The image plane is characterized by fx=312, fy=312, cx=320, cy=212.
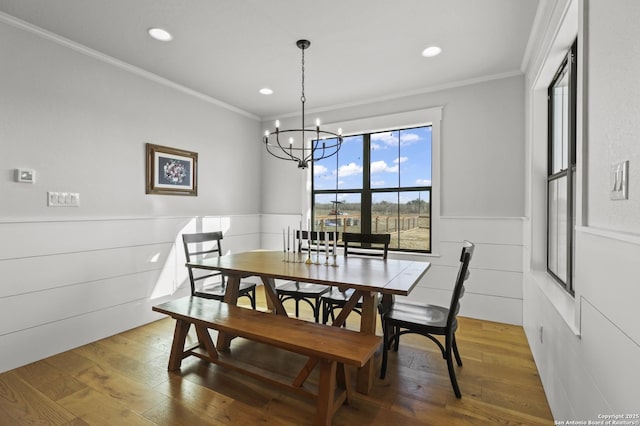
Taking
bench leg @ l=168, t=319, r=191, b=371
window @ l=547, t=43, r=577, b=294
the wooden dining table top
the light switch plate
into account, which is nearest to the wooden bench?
bench leg @ l=168, t=319, r=191, b=371

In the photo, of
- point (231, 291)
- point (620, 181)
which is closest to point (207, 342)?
point (231, 291)

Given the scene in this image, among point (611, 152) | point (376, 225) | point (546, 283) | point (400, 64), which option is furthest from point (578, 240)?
point (376, 225)

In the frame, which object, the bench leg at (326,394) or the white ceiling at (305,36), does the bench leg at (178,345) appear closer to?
the bench leg at (326,394)

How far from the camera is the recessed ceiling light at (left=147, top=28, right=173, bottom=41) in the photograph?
2.53 m

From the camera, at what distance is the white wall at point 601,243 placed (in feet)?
3.08

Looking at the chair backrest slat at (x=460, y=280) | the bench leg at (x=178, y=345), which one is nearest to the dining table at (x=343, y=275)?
the chair backrest slat at (x=460, y=280)

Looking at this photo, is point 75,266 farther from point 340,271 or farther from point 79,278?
point 340,271

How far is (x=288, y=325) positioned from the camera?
203cm

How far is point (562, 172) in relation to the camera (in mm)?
2197

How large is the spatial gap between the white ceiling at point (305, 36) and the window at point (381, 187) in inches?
27.8

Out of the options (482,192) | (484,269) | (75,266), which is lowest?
(484,269)

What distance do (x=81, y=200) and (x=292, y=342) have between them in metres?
2.39

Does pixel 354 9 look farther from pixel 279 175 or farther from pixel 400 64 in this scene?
pixel 279 175

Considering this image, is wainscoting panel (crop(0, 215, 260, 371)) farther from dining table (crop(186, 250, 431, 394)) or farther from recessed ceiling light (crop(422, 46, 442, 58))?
recessed ceiling light (crop(422, 46, 442, 58))
